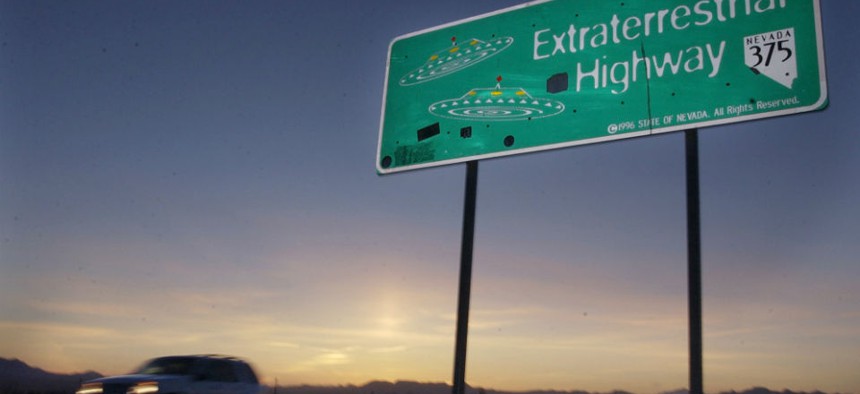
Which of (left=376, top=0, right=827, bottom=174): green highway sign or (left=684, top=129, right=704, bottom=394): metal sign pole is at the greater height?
(left=376, top=0, right=827, bottom=174): green highway sign

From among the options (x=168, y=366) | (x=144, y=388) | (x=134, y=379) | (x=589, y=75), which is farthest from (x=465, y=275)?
(x=168, y=366)

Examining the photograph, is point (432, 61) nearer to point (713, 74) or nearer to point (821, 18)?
point (713, 74)

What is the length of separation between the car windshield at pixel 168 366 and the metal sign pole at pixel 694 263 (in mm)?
9905

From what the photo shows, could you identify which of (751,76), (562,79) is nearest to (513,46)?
(562,79)

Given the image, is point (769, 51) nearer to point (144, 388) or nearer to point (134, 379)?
point (144, 388)

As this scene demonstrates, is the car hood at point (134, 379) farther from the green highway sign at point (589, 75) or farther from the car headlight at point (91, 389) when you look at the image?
the green highway sign at point (589, 75)

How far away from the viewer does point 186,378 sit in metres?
13.2

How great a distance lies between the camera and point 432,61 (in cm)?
915

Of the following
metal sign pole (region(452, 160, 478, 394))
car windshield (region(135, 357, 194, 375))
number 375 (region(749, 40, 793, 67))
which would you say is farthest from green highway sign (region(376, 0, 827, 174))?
car windshield (region(135, 357, 194, 375))

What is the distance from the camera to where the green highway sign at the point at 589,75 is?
7004mm

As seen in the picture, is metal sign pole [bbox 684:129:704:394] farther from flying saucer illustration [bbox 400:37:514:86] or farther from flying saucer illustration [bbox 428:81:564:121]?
flying saucer illustration [bbox 400:37:514:86]

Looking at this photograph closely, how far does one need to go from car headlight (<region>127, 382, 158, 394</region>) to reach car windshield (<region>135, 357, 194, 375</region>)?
83 centimetres

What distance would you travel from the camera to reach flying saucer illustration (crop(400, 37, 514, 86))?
8.74 meters

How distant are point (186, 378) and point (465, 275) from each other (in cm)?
733
